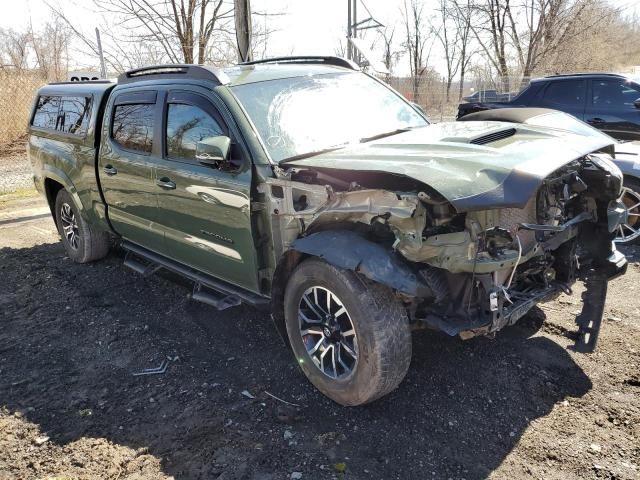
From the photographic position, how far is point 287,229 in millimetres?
3361

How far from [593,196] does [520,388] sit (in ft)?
4.26

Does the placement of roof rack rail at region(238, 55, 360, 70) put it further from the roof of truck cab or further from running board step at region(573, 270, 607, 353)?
running board step at region(573, 270, 607, 353)

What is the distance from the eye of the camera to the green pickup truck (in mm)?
2703

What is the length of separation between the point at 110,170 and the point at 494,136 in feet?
11.2

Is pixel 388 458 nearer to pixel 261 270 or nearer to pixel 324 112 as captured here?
pixel 261 270

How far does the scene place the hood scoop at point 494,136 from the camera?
3.21 m

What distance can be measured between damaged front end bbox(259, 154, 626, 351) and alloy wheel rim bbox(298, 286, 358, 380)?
1.03 ft

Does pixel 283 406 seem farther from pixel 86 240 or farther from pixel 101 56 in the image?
pixel 101 56

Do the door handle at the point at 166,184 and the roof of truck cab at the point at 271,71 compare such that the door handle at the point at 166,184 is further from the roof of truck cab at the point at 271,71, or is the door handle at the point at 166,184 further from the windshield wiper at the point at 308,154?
the windshield wiper at the point at 308,154

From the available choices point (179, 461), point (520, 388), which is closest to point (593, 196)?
point (520, 388)

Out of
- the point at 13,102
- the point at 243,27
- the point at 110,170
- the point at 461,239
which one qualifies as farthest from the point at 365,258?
the point at 13,102

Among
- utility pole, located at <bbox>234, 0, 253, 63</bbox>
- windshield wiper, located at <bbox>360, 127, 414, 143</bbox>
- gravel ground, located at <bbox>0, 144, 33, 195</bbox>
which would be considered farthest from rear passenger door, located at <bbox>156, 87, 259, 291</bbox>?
gravel ground, located at <bbox>0, 144, 33, 195</bbox>

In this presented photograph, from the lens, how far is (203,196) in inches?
147

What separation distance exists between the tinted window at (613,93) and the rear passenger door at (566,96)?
185mm
